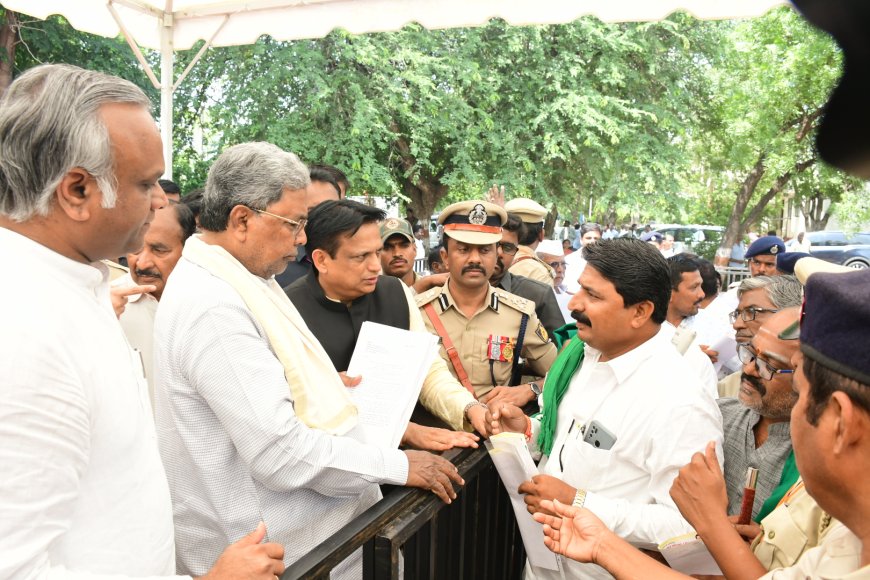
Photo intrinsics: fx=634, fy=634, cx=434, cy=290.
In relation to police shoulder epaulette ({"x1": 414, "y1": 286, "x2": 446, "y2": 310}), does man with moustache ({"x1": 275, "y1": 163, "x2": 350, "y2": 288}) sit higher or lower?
higher

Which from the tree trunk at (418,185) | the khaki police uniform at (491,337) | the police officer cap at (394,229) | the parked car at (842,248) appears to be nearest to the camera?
the khaki police uniform at (491,337)

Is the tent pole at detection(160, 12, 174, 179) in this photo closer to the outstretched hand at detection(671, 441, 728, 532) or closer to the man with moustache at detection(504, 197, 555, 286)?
the man with moustache at detection(504, 197, 555, 286)

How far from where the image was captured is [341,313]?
283 cm

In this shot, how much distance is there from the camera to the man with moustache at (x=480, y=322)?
3414mm

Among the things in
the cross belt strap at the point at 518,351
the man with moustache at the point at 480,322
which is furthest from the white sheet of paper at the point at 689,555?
the cross belt strap at the point at 518,351

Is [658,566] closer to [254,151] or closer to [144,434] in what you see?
[144,434]

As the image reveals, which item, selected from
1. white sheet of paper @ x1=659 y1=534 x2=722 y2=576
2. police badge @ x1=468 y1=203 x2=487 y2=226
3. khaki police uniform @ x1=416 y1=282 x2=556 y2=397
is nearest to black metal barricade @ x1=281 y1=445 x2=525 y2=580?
white sheet of paper @ x1=659 y1=534 x2=722 y2=576

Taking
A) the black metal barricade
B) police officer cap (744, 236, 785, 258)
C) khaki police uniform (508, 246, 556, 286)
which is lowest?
the black metal barricade

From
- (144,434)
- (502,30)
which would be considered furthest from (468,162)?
(144,434)

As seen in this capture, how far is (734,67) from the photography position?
48.9 feet

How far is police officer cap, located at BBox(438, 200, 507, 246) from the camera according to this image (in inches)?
142

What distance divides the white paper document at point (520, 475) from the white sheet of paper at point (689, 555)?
0.44 m

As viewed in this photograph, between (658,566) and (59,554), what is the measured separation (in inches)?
51.6

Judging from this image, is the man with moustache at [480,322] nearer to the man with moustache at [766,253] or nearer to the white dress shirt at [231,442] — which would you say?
the white dress shirt at [231,442]
